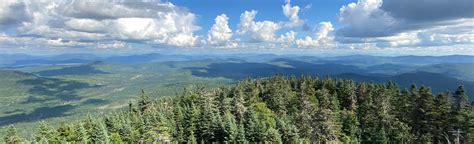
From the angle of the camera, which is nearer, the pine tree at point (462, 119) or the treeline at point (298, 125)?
the treeline at point (298, 125)

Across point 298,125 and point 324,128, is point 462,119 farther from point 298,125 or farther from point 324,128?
point 298,125

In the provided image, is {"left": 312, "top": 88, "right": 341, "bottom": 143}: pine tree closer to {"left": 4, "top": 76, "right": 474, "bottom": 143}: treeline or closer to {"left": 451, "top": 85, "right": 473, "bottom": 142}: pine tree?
{"left": 4, "top": 76, "right": 474, "bottom": 143}: treeline

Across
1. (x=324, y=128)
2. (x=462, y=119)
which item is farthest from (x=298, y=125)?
(x=462, y=119)

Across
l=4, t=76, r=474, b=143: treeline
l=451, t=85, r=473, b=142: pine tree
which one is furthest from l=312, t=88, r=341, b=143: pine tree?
l=451, t=85, r=473, b=142: pine tree

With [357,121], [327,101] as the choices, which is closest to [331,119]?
[357,121]

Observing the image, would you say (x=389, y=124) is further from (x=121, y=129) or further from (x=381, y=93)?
(x=121, y=129)

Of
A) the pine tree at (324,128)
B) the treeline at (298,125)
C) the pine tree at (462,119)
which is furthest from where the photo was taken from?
the pine tree at (462,119)

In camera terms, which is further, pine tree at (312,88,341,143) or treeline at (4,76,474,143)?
pine tree at (312,88,341,143)

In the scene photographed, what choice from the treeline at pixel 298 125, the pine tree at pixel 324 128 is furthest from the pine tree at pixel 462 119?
the pine tree at pixel 324 128

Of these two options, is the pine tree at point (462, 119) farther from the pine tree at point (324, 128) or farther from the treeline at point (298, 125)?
the pine tree at point (324, 128)

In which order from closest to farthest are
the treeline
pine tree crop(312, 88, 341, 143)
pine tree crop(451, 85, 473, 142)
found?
the treeline < pine tree crop(312, 88, 341, 143) < pine tree crop(451, 85, 473, 142)

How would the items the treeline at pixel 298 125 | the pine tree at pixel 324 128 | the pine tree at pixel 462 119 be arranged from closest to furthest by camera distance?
1. the treeline at pixel 298 125
2. the pine tree at pixel 324 128
3. the pine tree at pixel 462 119
